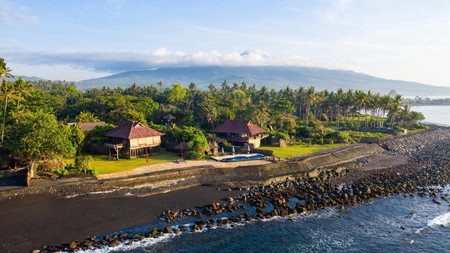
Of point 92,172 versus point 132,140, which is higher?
point 132,140

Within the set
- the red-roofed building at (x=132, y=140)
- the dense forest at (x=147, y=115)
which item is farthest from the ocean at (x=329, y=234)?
the red-roofed building at (x=132, y=140)

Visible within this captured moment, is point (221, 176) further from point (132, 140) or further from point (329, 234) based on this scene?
point (329, 234)

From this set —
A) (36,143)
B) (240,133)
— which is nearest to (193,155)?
(240,133)

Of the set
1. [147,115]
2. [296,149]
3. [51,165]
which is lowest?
[296,149]

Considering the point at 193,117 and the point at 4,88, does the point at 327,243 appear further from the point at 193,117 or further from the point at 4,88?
the point at 193,117

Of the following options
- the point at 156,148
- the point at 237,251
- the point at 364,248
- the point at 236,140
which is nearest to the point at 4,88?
the point at 156,148
